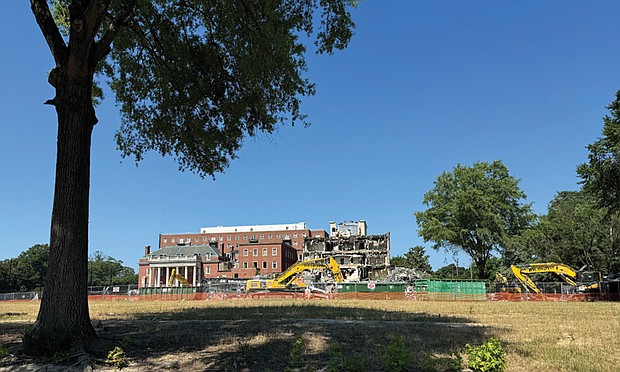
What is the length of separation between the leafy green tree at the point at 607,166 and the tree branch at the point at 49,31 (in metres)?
33.1

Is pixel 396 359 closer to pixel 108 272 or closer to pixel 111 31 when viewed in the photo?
pixel 111 31

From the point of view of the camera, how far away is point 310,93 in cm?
1484

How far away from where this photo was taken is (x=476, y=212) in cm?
5628

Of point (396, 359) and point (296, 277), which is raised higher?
point (396, 359)

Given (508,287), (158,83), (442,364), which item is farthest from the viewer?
(508,287)

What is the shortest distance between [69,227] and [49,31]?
14.6 ft

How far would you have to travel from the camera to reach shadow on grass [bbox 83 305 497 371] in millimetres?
8500

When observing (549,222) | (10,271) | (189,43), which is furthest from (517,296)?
(10,271)

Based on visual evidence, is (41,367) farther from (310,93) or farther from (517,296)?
(517,296)

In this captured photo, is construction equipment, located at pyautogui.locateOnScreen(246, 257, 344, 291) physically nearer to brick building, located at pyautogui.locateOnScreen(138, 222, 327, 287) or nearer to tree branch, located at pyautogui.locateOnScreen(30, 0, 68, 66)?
tree branch, located at pyautogui.locateOnScreen(30, 0, 68, 66)

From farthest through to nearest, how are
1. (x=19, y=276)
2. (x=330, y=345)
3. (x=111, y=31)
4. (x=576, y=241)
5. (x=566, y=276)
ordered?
(x=19, y=276) < (x=576, y=241) < (x=566, y=276) < (x=111, y=31) < (x=330, y=345)

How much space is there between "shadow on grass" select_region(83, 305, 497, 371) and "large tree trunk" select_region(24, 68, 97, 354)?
99 centimetres

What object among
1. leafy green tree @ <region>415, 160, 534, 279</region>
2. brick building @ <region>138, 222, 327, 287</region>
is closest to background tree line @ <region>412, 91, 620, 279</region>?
leafy green tree @ <region>415, 160, 534, 279</region>

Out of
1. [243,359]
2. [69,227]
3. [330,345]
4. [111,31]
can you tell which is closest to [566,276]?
[330,345]
